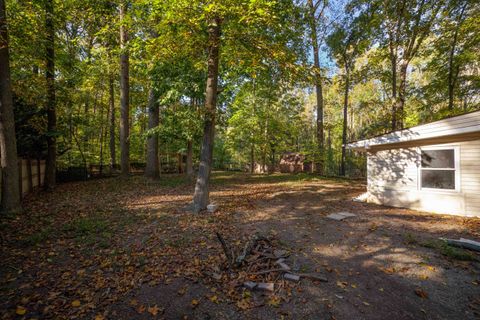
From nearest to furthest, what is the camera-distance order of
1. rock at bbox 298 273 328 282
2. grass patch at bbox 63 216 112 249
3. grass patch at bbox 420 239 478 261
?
rock at bbox 298 273 328 282
grass patch at bbox 420 239 478 261
grass patch at bbox 63 216 112 249

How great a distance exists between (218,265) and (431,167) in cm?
785

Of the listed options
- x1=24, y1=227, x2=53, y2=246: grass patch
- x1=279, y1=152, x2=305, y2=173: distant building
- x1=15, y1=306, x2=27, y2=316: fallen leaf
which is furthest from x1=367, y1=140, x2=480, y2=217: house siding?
x1=279, y1=152, x2=305, y2=173: distant building

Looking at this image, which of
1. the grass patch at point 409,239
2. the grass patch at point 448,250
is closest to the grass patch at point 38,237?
the grass patch at point 409,239

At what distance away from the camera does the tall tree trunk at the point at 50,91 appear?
8.13 meters

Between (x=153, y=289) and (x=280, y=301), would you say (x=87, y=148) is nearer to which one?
(x=153, y=289)

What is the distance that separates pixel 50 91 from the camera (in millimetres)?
9320

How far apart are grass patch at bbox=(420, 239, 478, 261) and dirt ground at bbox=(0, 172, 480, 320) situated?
2cm

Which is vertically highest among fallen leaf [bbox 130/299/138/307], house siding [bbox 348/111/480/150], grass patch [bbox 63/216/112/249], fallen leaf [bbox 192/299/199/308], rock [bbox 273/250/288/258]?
house siding [bbox 348/111/480/150]

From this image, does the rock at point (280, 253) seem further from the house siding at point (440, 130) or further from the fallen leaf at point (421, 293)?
the house siding at point (440, 130)

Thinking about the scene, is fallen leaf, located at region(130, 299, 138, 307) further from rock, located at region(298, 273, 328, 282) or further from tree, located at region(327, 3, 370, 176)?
tree, located at region(327, 3, 370, 176)

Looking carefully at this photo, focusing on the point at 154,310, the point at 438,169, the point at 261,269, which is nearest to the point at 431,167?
the point at 438,169

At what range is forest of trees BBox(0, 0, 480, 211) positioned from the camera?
6.24 m

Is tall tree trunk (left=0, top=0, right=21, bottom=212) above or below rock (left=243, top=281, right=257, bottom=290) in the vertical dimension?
above

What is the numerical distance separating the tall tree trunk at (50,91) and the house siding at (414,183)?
13.6 m
